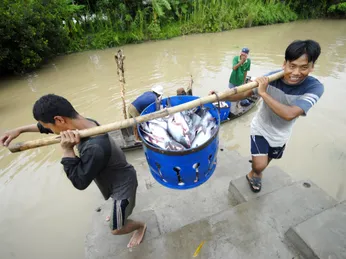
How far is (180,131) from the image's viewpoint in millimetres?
2164

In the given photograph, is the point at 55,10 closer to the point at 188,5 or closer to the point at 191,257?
the point at 188,5

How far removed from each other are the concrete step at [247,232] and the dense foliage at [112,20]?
10.1 m

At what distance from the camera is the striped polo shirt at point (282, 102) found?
83.0 inches

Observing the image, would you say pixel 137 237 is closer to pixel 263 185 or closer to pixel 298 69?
pixel 263 185

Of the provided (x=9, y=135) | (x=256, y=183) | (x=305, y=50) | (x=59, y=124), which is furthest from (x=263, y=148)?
(x=9, y=135)

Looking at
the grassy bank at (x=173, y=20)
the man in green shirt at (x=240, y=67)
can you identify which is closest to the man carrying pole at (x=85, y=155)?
the man in green shirt at (x=240, y=67)

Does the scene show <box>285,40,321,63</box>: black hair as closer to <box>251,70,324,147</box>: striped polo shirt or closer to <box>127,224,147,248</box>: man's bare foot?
<box>251,70,324,147</box>: striped polo shirt

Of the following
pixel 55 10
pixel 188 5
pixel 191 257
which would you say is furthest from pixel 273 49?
pixel 191 257

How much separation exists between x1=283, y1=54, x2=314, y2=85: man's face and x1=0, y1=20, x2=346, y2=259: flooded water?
9.82 ft

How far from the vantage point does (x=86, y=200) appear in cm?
412

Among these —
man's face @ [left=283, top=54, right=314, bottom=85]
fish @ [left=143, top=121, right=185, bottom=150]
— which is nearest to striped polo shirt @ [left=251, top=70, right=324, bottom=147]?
man's face @ [left=283, top=54, right=314, bottom=85]

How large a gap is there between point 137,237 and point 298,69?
2618mm

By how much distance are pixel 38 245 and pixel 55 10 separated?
11.0 m

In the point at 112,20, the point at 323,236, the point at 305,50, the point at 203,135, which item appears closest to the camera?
the point at 323,236
